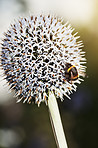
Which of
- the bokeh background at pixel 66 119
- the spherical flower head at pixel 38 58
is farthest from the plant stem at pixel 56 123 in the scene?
the bokeh background at pixel 66 119

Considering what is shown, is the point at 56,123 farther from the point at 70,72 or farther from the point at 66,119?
the point at 66,119

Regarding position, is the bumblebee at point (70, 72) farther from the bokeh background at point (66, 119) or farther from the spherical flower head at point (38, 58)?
the bokeh background at point (66, 119)

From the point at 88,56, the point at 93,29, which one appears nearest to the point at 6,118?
the point at 88,56

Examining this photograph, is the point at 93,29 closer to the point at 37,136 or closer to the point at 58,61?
the point at 37,136

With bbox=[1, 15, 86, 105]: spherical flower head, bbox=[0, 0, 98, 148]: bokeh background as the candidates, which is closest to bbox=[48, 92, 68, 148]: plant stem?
bbox=[1, 15, 86, 105]: spherical flower head

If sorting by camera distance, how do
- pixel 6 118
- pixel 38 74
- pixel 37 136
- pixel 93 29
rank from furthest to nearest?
pixel 93 29, pixel 6 118, pixel 37 136, pixel 38 74

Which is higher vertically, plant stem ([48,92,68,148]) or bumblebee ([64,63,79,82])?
bumblebee ([64,63,79,82])

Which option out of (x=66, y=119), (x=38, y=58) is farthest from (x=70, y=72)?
(x=66, y=119)

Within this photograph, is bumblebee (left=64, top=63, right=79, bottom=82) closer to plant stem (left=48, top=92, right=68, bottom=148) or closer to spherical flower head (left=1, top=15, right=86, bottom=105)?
spherical flower head (left=1, top=15, right=86, bottom=105)

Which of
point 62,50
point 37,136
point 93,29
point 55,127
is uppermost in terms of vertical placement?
point 93,29
